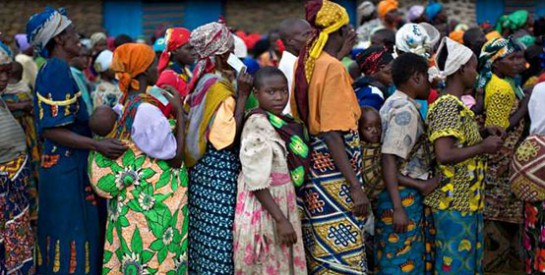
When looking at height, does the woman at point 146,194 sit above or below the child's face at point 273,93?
below

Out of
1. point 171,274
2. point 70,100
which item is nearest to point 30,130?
point 70,100

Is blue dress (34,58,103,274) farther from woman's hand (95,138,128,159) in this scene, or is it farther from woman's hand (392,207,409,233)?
woman's hand (392,207,409,233)

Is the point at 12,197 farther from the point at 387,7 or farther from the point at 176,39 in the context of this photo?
the point at 387,7

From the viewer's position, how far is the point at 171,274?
4.53m

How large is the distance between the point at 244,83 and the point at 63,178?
4.36 ft

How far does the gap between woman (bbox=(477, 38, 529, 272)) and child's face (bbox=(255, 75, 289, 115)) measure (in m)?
1.88

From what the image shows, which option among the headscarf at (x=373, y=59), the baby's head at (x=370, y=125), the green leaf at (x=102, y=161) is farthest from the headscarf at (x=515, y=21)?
the green leaf at (x=102, y=161)

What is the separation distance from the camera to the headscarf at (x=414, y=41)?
5.41 meters

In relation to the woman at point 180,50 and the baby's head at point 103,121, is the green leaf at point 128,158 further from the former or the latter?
the woman at point 180,50

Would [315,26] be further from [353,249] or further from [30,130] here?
[30,130]

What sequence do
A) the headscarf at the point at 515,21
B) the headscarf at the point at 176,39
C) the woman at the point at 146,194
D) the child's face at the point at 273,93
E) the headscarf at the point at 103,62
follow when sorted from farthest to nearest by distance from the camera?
the headscarf at the point at 515,21
the headscarf at the point at 103,62
the headscarf at the point at 176,39
the woman at the point at 146,194
the child's face at the point at 273,93

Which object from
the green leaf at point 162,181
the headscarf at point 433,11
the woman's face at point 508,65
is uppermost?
the woman's face at point 508,65

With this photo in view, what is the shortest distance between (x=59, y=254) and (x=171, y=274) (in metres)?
0.75

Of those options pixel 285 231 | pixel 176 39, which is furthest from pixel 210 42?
pixel 285 231
